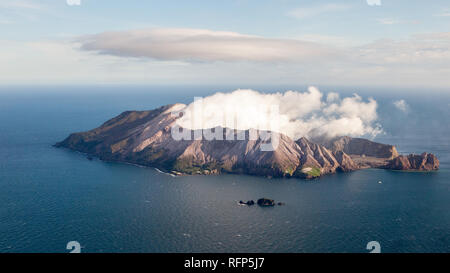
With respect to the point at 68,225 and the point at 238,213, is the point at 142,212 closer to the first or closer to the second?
the point at 68,225

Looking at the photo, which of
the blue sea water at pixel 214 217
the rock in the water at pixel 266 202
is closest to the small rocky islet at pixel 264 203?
the rock in the water at pixel 266 202

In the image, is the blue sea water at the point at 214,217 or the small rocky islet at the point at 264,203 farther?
the small rocky islet at the point at 264,203

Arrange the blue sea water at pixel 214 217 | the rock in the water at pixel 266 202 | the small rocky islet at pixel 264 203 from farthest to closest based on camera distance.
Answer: the small rocky islet at pixel 264 203, the rock in the water at pixel 266 202, the blue sea water at pixel 214 217

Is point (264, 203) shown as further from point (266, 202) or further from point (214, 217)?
point (214, 217)

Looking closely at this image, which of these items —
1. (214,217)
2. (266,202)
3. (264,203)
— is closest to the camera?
(214,217)

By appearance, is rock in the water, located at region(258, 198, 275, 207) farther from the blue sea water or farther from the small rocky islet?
the blue sea water

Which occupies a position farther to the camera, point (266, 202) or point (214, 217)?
point (266, 202)

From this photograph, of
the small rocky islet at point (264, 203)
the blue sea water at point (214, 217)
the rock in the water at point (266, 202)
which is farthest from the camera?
the small rocky islet at point (264, 203)

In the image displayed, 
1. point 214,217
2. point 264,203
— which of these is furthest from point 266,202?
point 214,217

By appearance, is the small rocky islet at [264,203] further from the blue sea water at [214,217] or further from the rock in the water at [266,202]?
the blue sea water at [214,217]

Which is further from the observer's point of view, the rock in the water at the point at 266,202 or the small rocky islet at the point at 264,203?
the small rocky islet at the point at 264,203

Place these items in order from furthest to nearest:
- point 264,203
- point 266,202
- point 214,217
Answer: point 266,202 → point 264,203 → point 214,217
